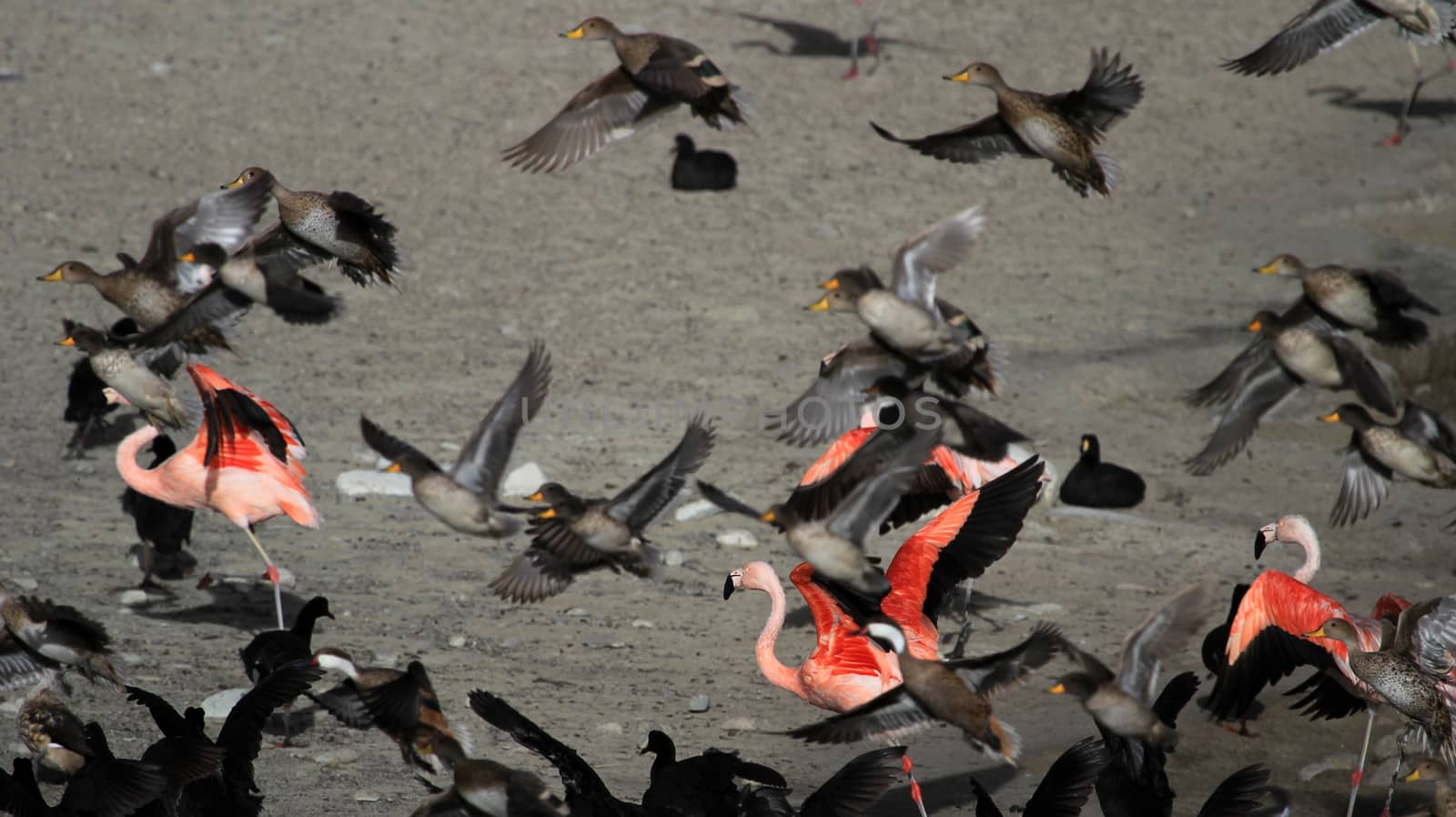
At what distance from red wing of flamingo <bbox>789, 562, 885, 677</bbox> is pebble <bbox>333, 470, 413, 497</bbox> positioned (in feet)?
10.5

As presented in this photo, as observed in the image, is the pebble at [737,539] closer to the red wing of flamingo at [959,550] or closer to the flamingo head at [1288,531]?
the red wing of flamingo at [959,550]

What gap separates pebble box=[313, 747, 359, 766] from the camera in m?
6.53

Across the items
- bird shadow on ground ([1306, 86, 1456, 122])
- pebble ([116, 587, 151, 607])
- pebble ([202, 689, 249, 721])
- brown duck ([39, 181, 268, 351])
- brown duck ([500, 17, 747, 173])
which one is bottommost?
bird shadow on ground ([1306, 86, 1456, 122])

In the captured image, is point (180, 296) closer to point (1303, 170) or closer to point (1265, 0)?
point (1303, 170)

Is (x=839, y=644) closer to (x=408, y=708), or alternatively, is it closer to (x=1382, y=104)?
(x=408, y=708)

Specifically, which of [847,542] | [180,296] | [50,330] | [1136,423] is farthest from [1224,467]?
[50,330]

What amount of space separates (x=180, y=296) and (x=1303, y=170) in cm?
1111

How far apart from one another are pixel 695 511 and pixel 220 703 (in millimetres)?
3059

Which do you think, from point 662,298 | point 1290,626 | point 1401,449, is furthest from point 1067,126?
point 662,298

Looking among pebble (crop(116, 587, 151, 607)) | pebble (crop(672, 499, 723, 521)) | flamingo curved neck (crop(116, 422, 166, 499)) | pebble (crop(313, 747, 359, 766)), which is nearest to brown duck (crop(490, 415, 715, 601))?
pebble (crop(313, 747, 359, 766))

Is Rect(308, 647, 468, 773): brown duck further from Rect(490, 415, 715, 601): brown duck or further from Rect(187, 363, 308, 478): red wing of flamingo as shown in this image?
Rect(187, 363, 308, 478): red wing of flamingo

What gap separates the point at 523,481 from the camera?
30.9 ft

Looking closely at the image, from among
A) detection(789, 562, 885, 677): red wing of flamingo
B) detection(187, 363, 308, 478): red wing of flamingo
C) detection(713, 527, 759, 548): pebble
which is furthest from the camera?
detection(713, 527, 759, 548): pebble

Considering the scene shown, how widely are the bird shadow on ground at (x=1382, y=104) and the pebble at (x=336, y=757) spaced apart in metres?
13.7
